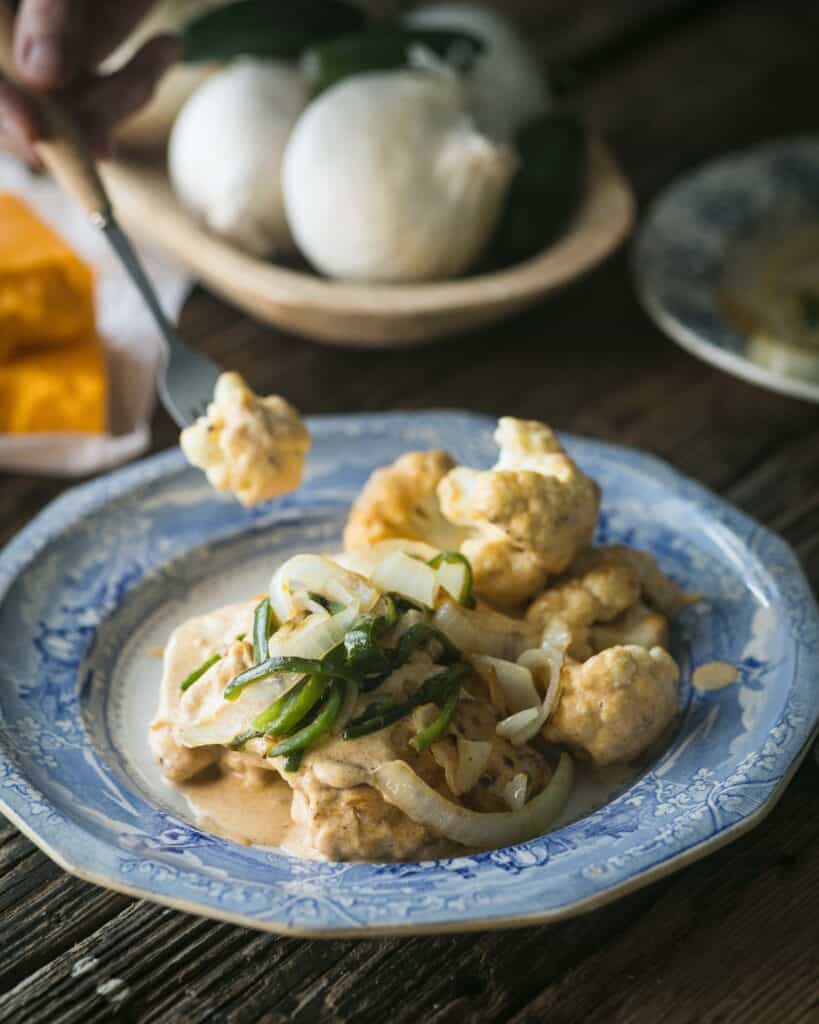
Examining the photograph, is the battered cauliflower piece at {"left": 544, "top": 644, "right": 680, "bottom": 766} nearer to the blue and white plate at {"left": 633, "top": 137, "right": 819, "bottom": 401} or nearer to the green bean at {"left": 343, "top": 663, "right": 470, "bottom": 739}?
the green bean at {"left": 343, "top": 663, "right": 470, "bottom": 739}

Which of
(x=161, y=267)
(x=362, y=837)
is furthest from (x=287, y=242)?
(x=362, y=837)

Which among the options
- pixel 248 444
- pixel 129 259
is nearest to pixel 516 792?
pixel 248 444

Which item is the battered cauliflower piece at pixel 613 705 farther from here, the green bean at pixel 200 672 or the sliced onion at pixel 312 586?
the green bean at pixel 200 672

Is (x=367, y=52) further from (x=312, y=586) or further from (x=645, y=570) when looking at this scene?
(x=312, y=586)

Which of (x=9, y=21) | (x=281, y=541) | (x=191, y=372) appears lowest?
(x=281, y=541)

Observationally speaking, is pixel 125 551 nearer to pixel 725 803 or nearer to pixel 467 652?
pixel 467 652

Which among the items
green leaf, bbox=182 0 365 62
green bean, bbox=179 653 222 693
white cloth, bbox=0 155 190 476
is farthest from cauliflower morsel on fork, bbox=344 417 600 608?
green leaf, bbox=182 0 365 62

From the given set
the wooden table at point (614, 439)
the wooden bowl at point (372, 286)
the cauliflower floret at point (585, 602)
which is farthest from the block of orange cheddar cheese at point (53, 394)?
the cauliflower floret at point (585, 602)
